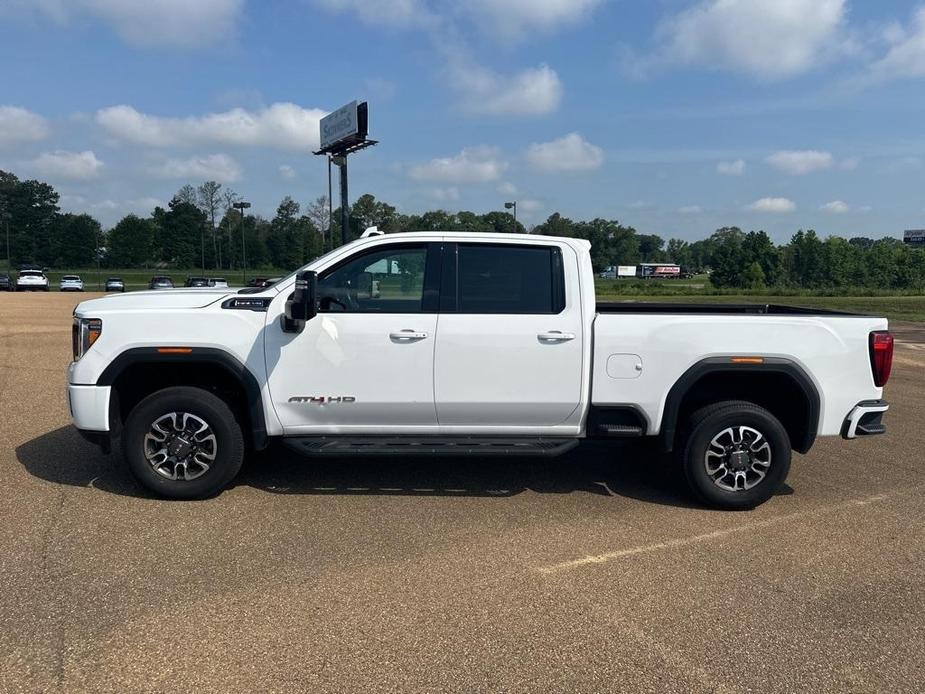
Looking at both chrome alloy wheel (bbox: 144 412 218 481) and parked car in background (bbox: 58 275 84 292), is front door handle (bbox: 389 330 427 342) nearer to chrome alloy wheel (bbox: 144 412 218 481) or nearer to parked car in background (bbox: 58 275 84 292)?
chrome alloy wheel (bbox: 144 412 218 481)

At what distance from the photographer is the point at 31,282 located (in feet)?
167

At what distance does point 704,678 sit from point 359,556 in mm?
2031

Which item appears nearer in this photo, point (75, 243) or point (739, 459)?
point (739, 459)

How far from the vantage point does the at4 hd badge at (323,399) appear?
4.99 m

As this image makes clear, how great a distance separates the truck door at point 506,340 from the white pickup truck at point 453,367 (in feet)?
0.04

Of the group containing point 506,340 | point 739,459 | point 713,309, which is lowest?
point 739,459

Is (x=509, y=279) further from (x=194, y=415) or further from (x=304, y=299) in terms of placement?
(x=194, y=415)

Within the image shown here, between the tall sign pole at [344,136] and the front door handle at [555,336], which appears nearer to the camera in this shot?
the front door handle at [555,336]

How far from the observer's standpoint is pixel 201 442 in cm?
502

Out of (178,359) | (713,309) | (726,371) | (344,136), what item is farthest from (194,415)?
(344,136)

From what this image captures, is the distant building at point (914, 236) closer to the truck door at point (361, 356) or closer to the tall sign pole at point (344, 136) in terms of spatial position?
the tall sign pole at point (344, 136)

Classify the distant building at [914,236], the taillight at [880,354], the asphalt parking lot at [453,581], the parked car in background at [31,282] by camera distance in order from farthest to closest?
the distant building at [914,236]
the parked car in background at [31,282]
the taillight at [880,354]
the asphalt parking lot at [453,581]

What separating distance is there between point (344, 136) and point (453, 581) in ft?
177

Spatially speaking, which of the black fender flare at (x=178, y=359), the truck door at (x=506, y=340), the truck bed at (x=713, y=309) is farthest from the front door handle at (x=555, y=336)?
the black fender flare at (x=178, y=359)
